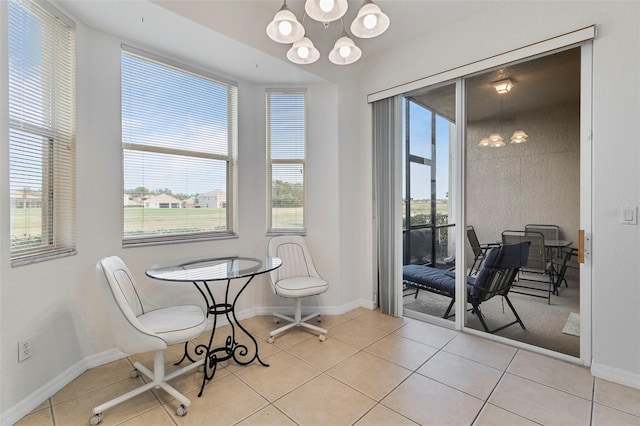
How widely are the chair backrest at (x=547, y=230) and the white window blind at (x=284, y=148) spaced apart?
2215 mm

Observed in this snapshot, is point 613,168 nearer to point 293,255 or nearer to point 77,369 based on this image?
point 293,255

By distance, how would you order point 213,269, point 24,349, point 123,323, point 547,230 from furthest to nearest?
point 547,230 < point 213,269 < point 24,349 < point 123,323

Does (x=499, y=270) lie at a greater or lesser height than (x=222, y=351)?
greater

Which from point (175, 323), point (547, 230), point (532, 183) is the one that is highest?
point (532, 183)

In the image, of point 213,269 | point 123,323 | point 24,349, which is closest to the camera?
point 123,323

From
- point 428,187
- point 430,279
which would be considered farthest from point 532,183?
point 430,279

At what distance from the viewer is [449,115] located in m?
2.96

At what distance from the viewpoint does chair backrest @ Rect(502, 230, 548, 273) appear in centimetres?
252

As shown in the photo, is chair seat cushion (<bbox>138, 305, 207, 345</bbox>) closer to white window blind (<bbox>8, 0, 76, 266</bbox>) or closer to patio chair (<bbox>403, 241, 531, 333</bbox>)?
white window blind (<bbox>8, 0, 76, 266</bbox>)

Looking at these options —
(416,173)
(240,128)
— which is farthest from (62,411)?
(416,173)

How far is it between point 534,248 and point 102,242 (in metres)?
3.63

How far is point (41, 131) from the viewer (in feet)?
6.51

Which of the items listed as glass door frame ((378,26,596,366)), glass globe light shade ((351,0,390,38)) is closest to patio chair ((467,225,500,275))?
glass door frame ((378,26,596,366))

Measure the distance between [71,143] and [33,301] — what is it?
3.72ft
